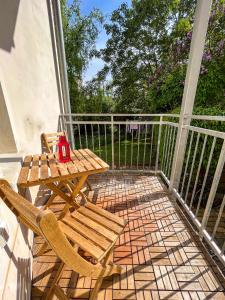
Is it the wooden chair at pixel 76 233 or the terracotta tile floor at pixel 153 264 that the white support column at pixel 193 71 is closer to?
the terracotta tile floor at pixel 153 264

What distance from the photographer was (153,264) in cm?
162

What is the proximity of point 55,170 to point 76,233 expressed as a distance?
0.60 metres

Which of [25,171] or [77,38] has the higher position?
[77,38]

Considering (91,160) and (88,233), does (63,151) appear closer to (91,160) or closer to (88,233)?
(91,160)

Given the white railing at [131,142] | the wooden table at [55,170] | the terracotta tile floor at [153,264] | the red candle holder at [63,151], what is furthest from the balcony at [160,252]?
the red candle holder at [63,151]

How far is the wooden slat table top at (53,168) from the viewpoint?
1479 millimetres

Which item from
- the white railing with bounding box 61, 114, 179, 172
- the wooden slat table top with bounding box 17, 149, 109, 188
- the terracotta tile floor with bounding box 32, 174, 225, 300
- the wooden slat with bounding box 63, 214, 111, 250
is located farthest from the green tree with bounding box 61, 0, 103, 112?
the wooden slat with bounding box 63, 214, 111, 250

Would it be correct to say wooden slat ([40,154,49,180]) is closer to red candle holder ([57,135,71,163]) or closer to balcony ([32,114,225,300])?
red candle holder ([57,135,71,163])

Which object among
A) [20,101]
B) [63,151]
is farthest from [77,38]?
[63,151]

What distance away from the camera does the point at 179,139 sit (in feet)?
7.94

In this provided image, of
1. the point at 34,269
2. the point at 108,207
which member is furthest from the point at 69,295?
the point at 108,207

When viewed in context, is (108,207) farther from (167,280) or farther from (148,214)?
(167,280)

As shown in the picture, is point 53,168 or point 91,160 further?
point 91,160

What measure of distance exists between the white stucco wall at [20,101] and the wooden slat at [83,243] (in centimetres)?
39
